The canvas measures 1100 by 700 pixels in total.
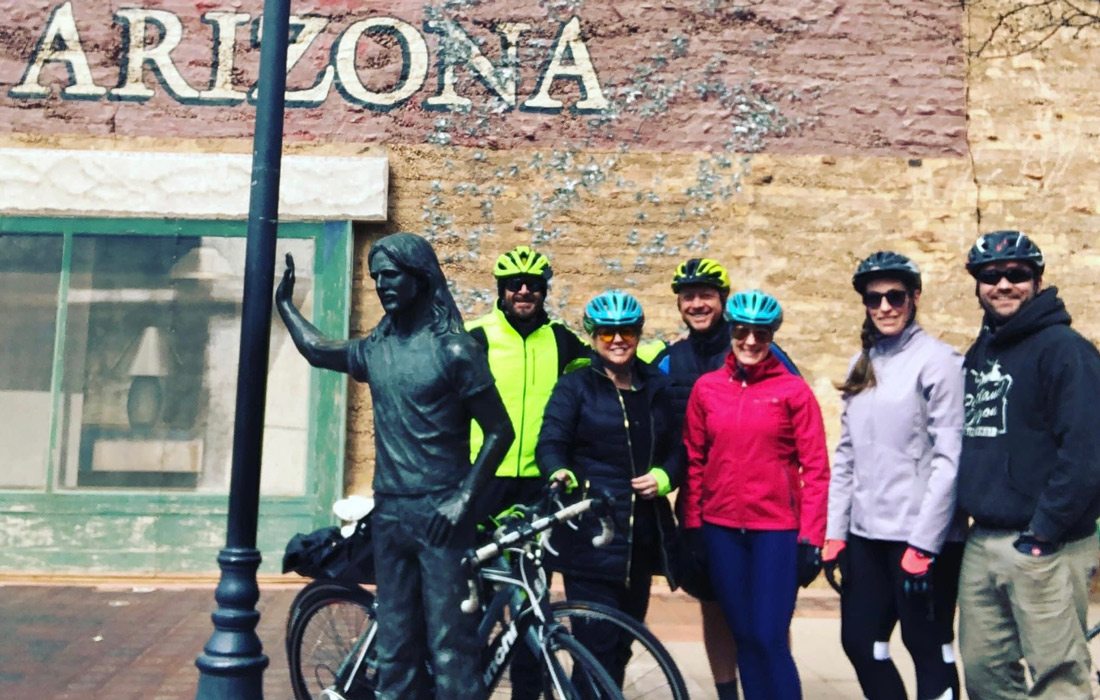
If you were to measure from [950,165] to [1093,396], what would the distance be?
19.0 ft

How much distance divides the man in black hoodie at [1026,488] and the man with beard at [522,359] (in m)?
1.84

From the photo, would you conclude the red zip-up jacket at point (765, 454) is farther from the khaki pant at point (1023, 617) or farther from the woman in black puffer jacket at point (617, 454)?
the khaki pant at point (1023, 617)

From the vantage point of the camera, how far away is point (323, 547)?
4.89m

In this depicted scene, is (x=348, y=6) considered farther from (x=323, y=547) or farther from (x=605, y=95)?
(x=323, y=547)

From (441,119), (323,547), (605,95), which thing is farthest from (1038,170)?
(323,547)

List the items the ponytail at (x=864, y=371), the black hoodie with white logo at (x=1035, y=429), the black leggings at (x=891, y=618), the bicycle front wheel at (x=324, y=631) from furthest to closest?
1. the bicycle front wheel at (x=324, y=631)
2. the ponytail at (x=864, y=371)
3. the black leggings at (x=891, y=618)
4. the black hoodie with white logo at (x=1035, y=429)

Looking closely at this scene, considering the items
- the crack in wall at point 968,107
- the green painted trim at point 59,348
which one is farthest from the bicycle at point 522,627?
the crack in wall at point 968,107

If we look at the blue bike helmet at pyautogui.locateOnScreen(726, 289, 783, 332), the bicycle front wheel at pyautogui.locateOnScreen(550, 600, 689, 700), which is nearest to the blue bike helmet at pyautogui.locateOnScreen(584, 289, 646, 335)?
the blue bike helmet at pyautogui.locateOnScreen(726, 289, 783, 332)

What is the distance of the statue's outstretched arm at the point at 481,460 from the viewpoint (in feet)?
13.4

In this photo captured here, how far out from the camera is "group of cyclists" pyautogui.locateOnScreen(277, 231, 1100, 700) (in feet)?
13.8

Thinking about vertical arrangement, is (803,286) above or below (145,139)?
below

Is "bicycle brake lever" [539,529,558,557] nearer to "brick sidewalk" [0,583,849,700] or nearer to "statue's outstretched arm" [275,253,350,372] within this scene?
"statue's outstretched arm" [275,253,350,372]

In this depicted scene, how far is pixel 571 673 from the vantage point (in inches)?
163

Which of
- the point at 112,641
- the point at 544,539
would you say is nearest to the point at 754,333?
the point at 544,539
